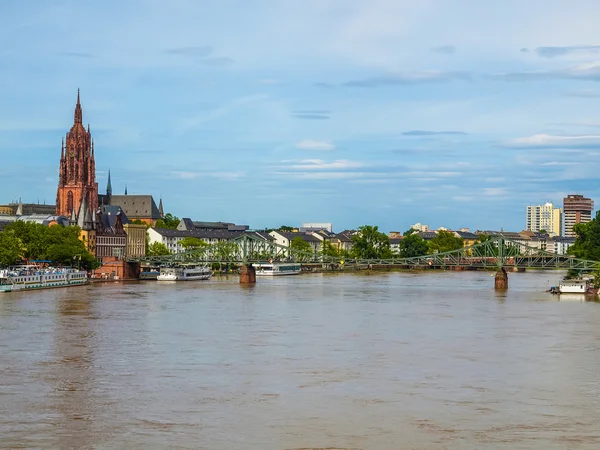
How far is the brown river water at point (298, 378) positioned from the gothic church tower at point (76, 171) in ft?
312

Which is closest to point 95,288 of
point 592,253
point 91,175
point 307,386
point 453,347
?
point 592,253

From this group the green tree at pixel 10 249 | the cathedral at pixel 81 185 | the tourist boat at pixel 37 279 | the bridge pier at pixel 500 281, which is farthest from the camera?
the cathedral at pixel 81 185

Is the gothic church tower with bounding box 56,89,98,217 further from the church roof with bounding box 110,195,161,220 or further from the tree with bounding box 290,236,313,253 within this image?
the tree with bounding box 290,236,313,253

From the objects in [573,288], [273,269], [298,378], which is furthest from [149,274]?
[298,378]

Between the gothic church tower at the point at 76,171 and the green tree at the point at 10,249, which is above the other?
the gothic church tower at the point at 76,171

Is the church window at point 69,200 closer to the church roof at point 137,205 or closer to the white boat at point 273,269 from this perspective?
the church roof at point 137,205

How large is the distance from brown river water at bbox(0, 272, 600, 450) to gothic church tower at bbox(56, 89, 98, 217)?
95223 mm

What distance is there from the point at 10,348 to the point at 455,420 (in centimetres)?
1946

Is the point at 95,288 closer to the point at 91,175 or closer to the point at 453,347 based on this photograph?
the point at 453,347

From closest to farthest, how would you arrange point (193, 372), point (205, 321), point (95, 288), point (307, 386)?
point (307, 386)
point (193, 372)
point (205, 321)
point (95, 288)

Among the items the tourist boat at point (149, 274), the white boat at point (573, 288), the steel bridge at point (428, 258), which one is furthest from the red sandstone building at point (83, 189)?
the white boat at point (573, 288)

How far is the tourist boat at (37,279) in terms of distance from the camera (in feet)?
261

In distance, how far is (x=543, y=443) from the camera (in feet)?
83.5

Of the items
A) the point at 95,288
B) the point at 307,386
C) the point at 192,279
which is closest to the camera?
the point at 307,386
